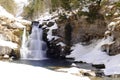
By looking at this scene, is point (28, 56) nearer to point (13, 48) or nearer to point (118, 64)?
point (13, 48)

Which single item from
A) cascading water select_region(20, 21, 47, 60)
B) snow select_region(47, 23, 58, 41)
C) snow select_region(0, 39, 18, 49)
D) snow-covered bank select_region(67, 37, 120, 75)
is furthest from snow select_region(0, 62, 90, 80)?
snow select_region(47, 23, 58, 41)

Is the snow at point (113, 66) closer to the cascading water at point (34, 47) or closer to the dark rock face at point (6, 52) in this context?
the cascading water at point (34, 47)

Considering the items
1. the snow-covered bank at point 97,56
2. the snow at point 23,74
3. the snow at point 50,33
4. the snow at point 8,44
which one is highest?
the snow at point 50,33

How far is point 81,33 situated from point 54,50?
556 cm

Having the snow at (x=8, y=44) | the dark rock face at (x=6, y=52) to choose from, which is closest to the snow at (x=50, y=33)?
the snow at (x=8, y=44)

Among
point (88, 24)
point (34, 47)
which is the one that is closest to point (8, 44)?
point (34, 47)

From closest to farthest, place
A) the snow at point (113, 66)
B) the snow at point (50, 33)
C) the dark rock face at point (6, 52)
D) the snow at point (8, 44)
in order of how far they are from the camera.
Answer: the snow at point (113, 66), the dark rock face at point (6, 52), the snow at point (8, 44), the snow at point (50, 33)

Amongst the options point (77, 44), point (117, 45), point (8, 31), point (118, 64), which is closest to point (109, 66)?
point (118, 64)

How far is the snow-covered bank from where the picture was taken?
35844 mm

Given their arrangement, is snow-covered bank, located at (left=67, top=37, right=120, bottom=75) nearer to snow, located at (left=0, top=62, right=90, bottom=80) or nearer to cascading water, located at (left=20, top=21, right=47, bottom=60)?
cascading water, located at (left=20, top=21, right=47, bottom=60)

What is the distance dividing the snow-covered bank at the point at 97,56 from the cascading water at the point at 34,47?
6019 mm

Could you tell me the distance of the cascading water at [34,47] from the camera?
178ft

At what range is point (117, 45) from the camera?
41.2 metres

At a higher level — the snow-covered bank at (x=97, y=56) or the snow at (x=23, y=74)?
the snow-covered bank at (x=97, y=56)
